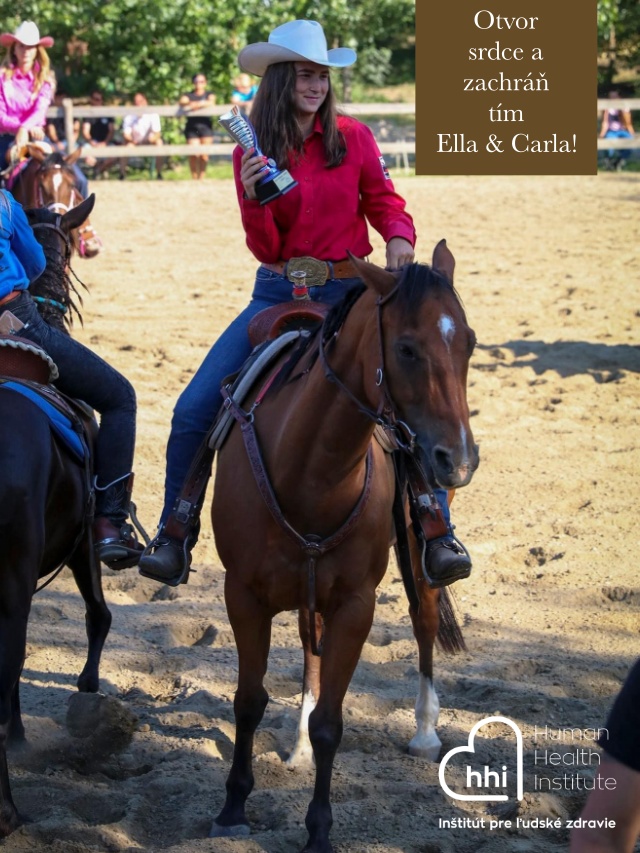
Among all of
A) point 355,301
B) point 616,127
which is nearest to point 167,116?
point 616,127

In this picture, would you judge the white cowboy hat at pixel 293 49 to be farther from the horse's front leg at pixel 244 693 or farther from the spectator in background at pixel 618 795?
the spectator in background at pixel 618 795

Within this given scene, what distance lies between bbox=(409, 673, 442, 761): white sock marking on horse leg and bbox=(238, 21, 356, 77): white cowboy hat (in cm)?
248

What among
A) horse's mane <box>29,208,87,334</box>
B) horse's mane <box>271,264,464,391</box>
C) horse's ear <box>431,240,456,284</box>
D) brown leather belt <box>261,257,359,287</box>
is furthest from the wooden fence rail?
horse's ear <box>431,240,456,284</box>

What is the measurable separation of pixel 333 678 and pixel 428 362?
3.95 ft

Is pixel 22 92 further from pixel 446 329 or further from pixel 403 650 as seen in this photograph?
pixel 446 329

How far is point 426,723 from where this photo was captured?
4.45 m

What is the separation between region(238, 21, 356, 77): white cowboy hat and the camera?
4.14m

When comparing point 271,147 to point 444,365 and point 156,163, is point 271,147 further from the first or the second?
point 156,163

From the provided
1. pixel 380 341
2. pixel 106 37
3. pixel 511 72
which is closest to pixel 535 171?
pixel 511 72

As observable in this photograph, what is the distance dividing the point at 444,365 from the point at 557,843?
1704mm

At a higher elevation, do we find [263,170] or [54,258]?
[263,170]

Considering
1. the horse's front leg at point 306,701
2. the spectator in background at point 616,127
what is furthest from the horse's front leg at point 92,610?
the spectator in background at point 616,127

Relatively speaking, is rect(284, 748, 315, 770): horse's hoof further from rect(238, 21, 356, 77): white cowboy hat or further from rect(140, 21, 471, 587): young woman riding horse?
rect(238, 21, 356, 77): white cowboy hat

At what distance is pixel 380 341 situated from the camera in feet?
10.5
